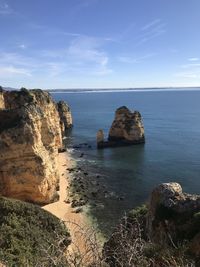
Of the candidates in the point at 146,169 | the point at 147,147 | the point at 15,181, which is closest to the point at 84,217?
the point at 15,181

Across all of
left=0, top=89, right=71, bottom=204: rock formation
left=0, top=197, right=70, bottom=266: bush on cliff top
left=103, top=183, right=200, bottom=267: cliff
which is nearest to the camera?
left=103, top=183, right=200, bottom=267: cliff

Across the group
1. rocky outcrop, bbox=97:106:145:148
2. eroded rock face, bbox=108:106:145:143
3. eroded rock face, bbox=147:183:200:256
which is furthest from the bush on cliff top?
eroded rock face, bbox=108:106:145:143

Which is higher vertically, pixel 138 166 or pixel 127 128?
pixel 127 128

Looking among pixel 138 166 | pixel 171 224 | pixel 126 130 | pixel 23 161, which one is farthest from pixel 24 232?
pixel 126 130

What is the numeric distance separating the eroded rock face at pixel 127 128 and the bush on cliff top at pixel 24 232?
54689mm

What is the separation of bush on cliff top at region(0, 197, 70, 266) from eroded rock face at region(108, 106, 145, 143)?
54689 millimetres

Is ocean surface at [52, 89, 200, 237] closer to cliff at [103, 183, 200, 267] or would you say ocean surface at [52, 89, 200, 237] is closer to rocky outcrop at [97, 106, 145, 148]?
rocky outcrop at [97, 106, 145, 148]

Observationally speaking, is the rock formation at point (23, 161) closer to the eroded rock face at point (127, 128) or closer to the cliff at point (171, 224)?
the cliff at point (171, 224)

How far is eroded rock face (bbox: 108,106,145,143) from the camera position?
260 ft

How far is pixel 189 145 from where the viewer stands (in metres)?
79.1

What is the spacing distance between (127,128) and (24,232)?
58.2 metres

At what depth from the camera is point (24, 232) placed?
890 inches

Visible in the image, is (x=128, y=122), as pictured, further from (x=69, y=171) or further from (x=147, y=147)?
(x=69, y=171)

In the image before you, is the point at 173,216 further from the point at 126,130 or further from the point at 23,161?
the point at 126,130
